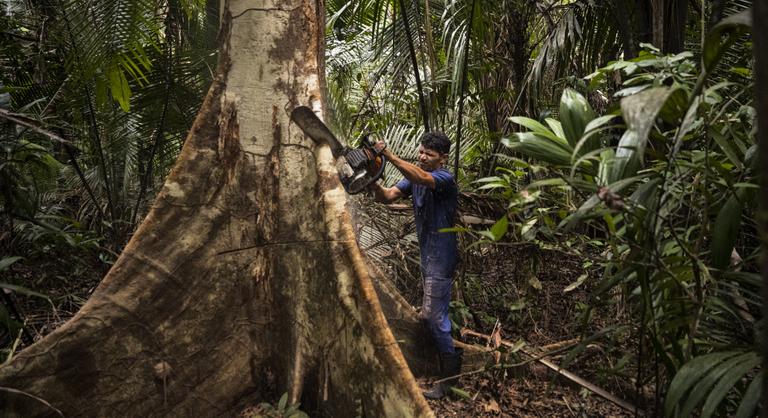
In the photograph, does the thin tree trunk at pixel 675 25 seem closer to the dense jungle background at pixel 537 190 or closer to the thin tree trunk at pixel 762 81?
the dense jungle background at pixel 537 190

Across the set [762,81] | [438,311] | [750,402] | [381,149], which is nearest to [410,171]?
[381,149]

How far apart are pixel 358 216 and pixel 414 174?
157cm

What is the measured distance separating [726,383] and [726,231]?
17.0 inches

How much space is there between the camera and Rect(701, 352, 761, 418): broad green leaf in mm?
1667

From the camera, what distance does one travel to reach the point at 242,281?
9.57 feet

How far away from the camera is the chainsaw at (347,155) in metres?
2.92

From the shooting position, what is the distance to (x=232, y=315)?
2.91 metres

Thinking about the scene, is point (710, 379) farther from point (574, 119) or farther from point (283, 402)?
point (283, 402)

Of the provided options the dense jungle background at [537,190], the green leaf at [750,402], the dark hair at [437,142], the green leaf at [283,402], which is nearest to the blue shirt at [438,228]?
the dark hair at [437,142]

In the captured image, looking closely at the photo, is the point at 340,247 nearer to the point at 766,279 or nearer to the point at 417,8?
the point at 766,279

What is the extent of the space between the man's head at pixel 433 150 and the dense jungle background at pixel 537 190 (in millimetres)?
402

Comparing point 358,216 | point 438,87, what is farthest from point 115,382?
point 438,87

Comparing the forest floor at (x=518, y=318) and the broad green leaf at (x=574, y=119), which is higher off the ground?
the broad green leaf at (x=574, y=119)

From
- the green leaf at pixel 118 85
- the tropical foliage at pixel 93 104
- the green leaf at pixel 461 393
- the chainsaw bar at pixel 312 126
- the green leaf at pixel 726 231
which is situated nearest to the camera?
the green leaf at pixel 726 231
